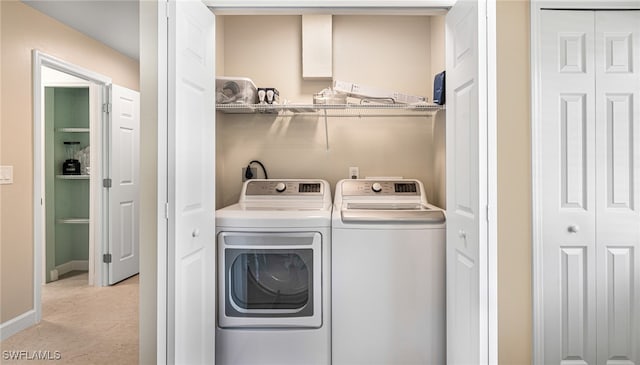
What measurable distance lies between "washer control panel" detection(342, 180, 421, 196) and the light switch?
2.35 metres

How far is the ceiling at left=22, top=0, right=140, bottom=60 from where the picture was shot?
9.28 ft

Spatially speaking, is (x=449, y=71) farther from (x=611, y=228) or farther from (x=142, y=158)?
(x=142, y=158)

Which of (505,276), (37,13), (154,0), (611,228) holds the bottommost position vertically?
(505,276)

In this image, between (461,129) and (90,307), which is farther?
(90,307)

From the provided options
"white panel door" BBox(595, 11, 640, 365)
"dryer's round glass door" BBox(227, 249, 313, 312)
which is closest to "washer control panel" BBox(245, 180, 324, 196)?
"dryer's round glass door" BBox(227, 249, 313, 312)

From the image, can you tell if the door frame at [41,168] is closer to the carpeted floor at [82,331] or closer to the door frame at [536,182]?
the carpeted floor at [82,331]

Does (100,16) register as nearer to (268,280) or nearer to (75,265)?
(268,280)

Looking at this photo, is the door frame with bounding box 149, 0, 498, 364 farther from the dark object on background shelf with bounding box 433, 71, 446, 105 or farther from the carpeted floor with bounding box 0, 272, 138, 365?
the carpeted floor with bounding box 0, 272, 138, 365

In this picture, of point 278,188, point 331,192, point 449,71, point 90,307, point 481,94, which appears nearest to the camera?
point 481,94

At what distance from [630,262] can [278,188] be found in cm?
206

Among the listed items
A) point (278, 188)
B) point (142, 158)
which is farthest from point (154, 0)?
point (278, 188)

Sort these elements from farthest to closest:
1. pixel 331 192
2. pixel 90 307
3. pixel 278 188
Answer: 1. pixel 90 307
2. pixel 331 192
3. pixel 278 188

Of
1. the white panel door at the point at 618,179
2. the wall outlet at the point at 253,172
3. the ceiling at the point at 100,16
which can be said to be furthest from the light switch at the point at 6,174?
the white panel door at the point at 618,179

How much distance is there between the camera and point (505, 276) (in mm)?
1725
